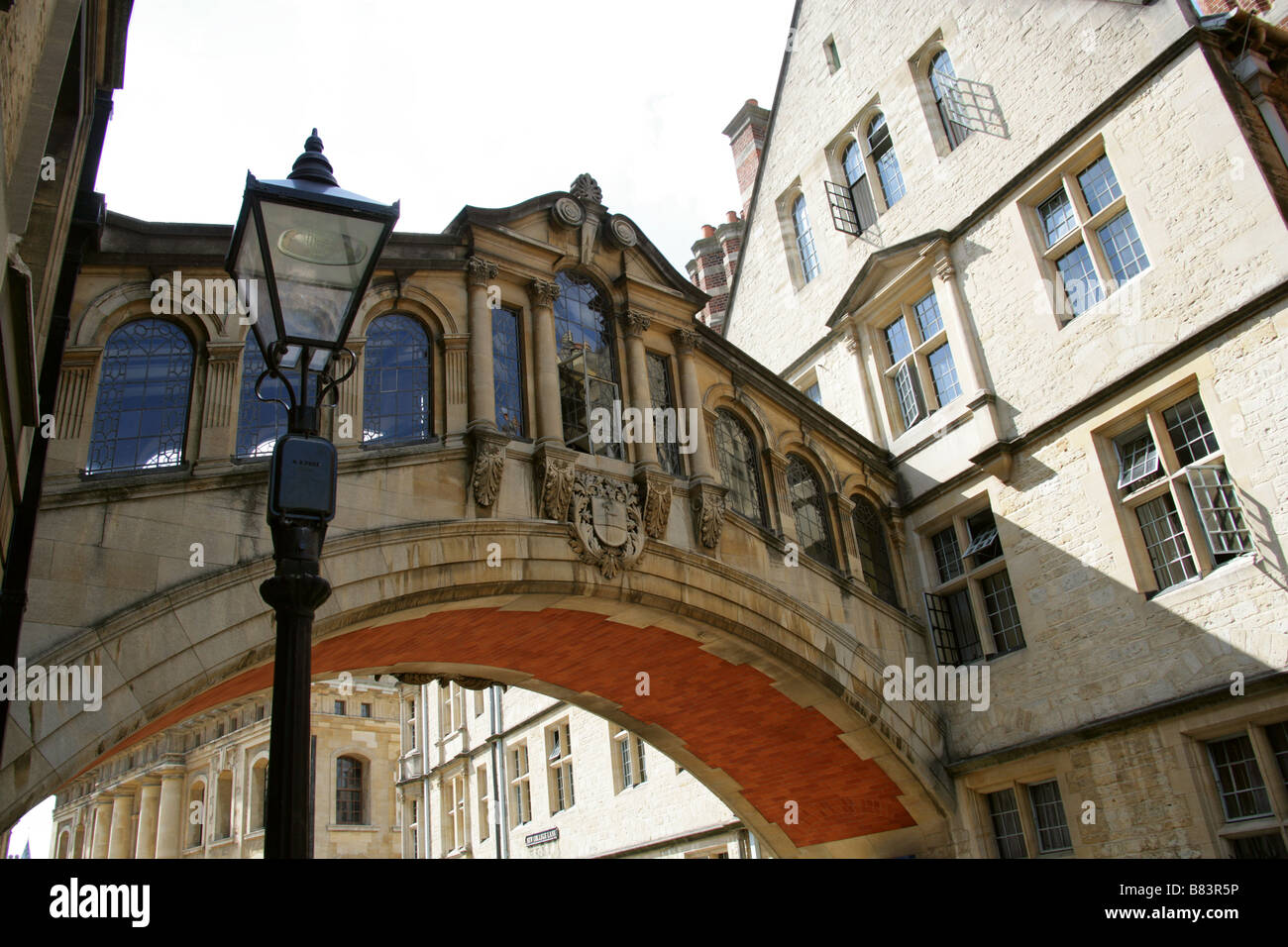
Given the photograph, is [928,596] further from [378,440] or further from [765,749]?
[378,440]

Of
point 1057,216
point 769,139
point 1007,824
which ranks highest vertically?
point 769,139

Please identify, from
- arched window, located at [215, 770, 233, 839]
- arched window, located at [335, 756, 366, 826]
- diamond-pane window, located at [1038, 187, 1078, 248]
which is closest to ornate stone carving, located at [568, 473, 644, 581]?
diamond-pane window, located at [1038, 187, 1078, 248]

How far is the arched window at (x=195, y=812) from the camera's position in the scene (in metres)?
40.9

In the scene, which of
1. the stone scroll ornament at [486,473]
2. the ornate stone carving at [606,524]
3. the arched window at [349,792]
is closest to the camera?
the stone scroll ornament at [486,473]

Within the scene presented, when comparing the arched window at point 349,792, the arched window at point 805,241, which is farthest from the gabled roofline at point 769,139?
the arched window at point 349,792

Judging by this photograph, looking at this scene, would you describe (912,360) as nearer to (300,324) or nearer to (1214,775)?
(1214,775)

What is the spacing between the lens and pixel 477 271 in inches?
408

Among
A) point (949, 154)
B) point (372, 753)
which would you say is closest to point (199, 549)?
point (949, 154)

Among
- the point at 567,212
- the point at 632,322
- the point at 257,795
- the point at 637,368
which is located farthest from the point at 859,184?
the point at 257,795

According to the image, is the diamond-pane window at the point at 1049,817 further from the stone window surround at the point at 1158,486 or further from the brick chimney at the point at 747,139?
the brick chimney at the point at 747,139

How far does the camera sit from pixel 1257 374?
1021 centimetres

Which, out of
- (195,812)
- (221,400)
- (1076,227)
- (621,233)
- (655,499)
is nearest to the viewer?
(221,400)

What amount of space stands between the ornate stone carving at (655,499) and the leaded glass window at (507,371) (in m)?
1.41

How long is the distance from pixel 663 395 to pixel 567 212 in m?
2.37
